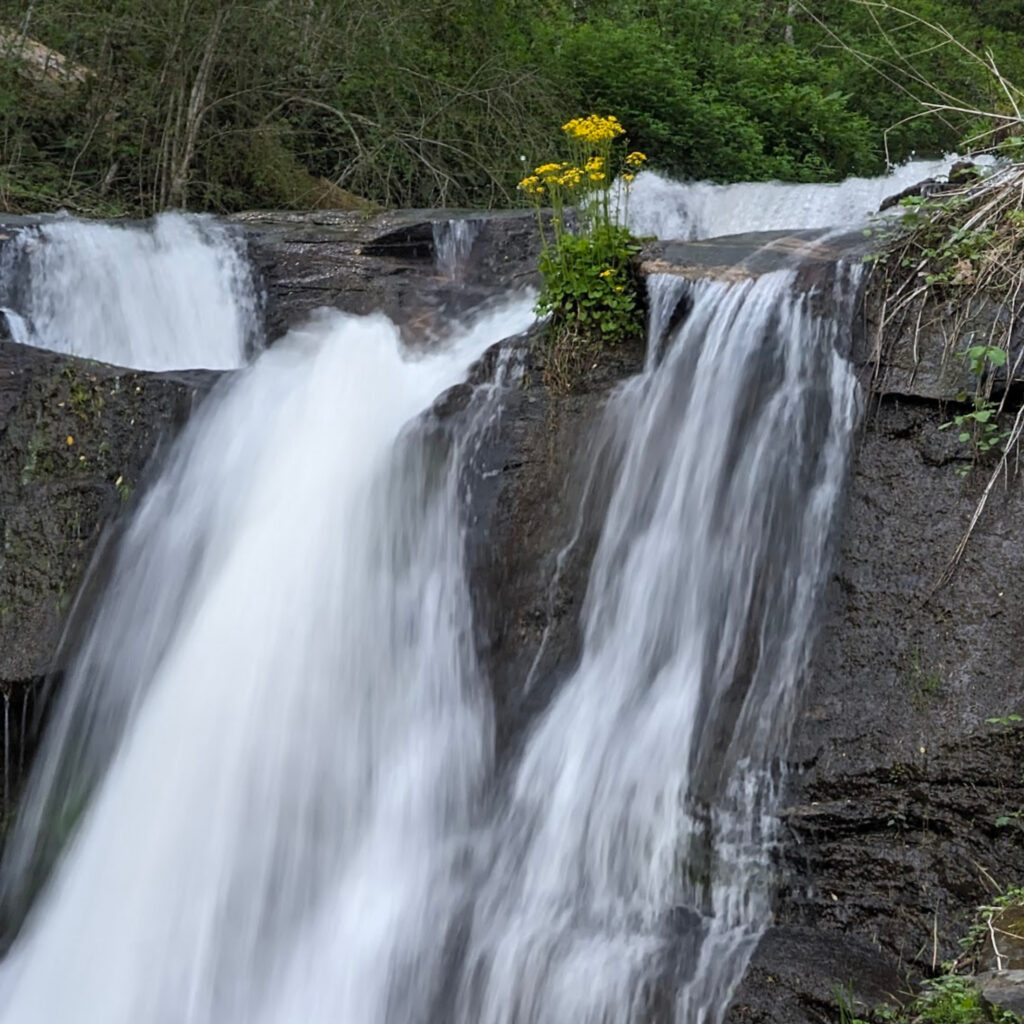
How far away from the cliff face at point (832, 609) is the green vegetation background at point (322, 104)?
3.80m

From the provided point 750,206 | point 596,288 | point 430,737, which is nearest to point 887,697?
point 430,737

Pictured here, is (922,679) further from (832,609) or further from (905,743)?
(832,609)

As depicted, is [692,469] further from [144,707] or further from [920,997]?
[144,707]

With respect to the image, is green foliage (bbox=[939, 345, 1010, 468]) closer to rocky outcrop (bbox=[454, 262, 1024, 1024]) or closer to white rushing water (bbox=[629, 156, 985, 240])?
rocky outcrop (bbox=[454, 262, 1024, 1024])

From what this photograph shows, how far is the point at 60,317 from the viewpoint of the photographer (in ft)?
22.4

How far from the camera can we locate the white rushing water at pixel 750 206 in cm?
801

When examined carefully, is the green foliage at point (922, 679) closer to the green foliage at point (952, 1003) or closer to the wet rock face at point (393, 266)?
the green foliage at point (952, 1003)

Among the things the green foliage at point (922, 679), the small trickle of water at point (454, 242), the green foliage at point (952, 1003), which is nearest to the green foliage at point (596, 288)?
the green foliage at point (922, 679)

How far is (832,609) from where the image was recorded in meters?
3.89

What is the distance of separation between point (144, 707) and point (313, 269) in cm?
314

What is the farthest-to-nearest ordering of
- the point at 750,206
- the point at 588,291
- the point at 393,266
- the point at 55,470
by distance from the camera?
the point at 750,206
the point at 393,266
the point at 55,470
the point at 588,291

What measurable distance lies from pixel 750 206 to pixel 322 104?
3514mm

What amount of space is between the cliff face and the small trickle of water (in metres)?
2.05

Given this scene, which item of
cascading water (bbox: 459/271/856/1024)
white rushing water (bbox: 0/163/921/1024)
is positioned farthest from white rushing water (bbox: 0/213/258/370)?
cascading water (bbox: 459/271/856/1024)
